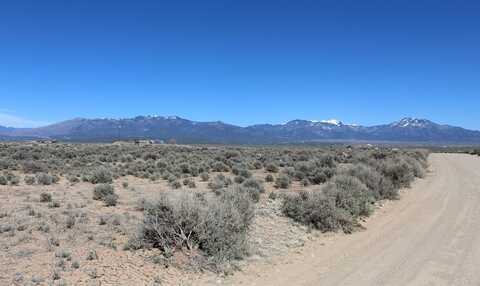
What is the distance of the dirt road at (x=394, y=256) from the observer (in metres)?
9.08

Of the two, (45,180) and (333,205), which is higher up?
(333,205)

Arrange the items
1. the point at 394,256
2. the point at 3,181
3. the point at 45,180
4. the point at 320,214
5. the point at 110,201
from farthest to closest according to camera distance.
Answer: the point at 45,180
the point at 3,181
the point at 110,201
the point at 320,214
the point at 394,256

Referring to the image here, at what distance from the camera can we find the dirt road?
9.08m

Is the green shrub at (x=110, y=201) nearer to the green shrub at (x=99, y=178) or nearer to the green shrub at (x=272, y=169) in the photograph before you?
the green shrub at (x=99, y=178)

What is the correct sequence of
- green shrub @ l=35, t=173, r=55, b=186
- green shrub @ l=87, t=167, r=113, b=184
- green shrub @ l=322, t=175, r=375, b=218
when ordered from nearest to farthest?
green shrub @ l=322, t=175, r=375, b=218
green shrub @ l=35, t=173, r=55, b=186
green shrub @ l=87, t=167, r=113, b=184

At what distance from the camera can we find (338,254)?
11.0 m

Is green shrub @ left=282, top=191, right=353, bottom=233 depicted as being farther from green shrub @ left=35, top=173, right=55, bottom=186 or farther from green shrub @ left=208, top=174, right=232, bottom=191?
green shrub @ left=35, top=173, right=55, bottom=186

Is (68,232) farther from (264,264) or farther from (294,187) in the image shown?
(294,187)

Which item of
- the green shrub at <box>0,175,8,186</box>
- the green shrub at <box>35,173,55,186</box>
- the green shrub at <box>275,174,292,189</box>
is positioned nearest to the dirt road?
the green shrub at <box>275,174,292,189</box>

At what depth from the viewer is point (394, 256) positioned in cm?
1061

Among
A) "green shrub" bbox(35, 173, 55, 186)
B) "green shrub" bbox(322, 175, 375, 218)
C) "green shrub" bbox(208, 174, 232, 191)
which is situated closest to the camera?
"green shrub" bbox(322, 175, 375, 218)

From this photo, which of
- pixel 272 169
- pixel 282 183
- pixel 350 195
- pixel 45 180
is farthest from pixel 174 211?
pixel 272 169

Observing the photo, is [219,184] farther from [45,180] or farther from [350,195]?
[350,195]

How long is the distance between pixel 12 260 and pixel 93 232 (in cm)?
272
